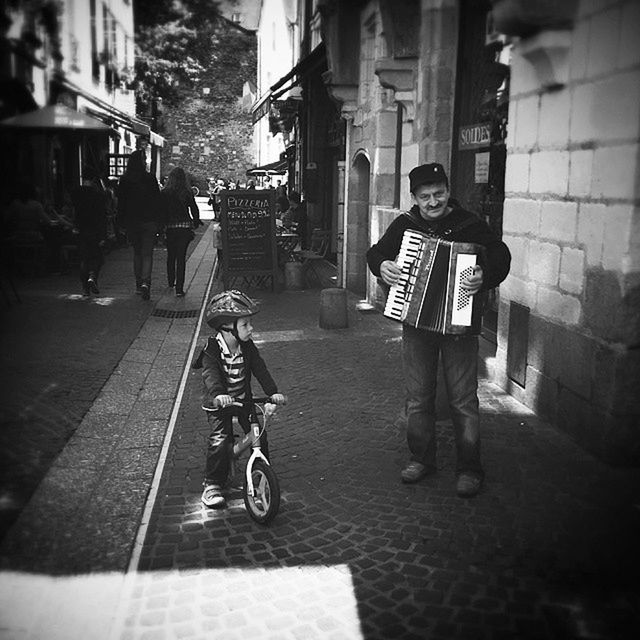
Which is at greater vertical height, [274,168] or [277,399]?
[274,168]

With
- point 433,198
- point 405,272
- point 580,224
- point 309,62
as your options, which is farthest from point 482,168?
point 309,62

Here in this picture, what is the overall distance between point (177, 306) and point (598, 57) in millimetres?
6911

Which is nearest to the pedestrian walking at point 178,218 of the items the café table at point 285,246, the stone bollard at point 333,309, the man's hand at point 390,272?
the café table at point 285,246

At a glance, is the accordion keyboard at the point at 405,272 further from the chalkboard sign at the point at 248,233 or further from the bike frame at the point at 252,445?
the chalkboard sign at the point at 248,233

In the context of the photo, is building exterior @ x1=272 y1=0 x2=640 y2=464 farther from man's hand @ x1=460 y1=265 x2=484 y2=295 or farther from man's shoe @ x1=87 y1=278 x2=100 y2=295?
man's shoe @ x1=87 y1=278 x2=100 y2=295

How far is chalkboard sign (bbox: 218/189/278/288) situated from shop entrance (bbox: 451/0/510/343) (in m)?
3.82

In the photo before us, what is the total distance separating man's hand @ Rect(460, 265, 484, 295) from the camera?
4.19m

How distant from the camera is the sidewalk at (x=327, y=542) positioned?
311 cm

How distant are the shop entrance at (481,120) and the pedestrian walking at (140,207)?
14.9ft

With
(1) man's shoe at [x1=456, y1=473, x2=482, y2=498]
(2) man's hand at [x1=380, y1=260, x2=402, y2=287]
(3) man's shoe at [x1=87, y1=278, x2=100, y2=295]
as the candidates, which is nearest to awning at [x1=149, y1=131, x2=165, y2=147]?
(3) man's shoe at [x1=87, y1=278, x2=100, y2=295]

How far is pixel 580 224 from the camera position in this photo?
5207 millimetres

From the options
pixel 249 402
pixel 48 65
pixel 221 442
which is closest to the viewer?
pixel 48 65

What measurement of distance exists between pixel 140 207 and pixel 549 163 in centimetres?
679

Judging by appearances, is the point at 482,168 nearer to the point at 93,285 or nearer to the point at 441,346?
the point at 441,346
